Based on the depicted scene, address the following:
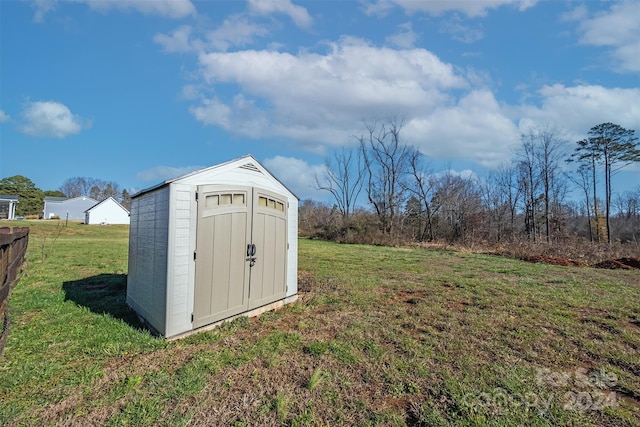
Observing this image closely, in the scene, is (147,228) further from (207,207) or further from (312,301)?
(312,301)

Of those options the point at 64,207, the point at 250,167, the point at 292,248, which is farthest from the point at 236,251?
the point at 64,207

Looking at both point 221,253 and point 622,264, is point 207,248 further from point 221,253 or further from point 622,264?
point 622,264

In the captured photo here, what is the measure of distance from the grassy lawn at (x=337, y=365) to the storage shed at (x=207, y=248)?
265mm

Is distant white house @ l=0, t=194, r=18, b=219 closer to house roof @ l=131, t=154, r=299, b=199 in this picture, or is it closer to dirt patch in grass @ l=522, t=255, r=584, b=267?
house roof @ l=131, t=154, r=299, b=199

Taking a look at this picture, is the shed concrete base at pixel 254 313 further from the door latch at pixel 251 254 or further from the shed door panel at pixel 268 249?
the door latch at pixel 251 254

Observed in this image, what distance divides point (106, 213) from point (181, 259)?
43247mm

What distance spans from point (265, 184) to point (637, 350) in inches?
198

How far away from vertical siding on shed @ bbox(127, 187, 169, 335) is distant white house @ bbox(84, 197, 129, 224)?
41.1 metres

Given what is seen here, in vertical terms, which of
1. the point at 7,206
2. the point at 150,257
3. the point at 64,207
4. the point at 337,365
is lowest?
the point at 337,365

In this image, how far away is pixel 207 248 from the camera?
3867 millimetres

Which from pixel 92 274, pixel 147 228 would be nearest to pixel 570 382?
pixel 147 228

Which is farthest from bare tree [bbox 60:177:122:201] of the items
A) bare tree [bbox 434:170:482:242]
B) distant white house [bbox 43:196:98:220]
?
bare tree [bbox 434:170:482:242]

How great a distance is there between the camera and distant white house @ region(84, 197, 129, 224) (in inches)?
1475

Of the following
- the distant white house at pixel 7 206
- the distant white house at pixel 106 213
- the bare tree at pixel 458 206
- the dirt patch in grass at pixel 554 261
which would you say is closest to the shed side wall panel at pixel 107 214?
the distant white house at pixel 106 213
